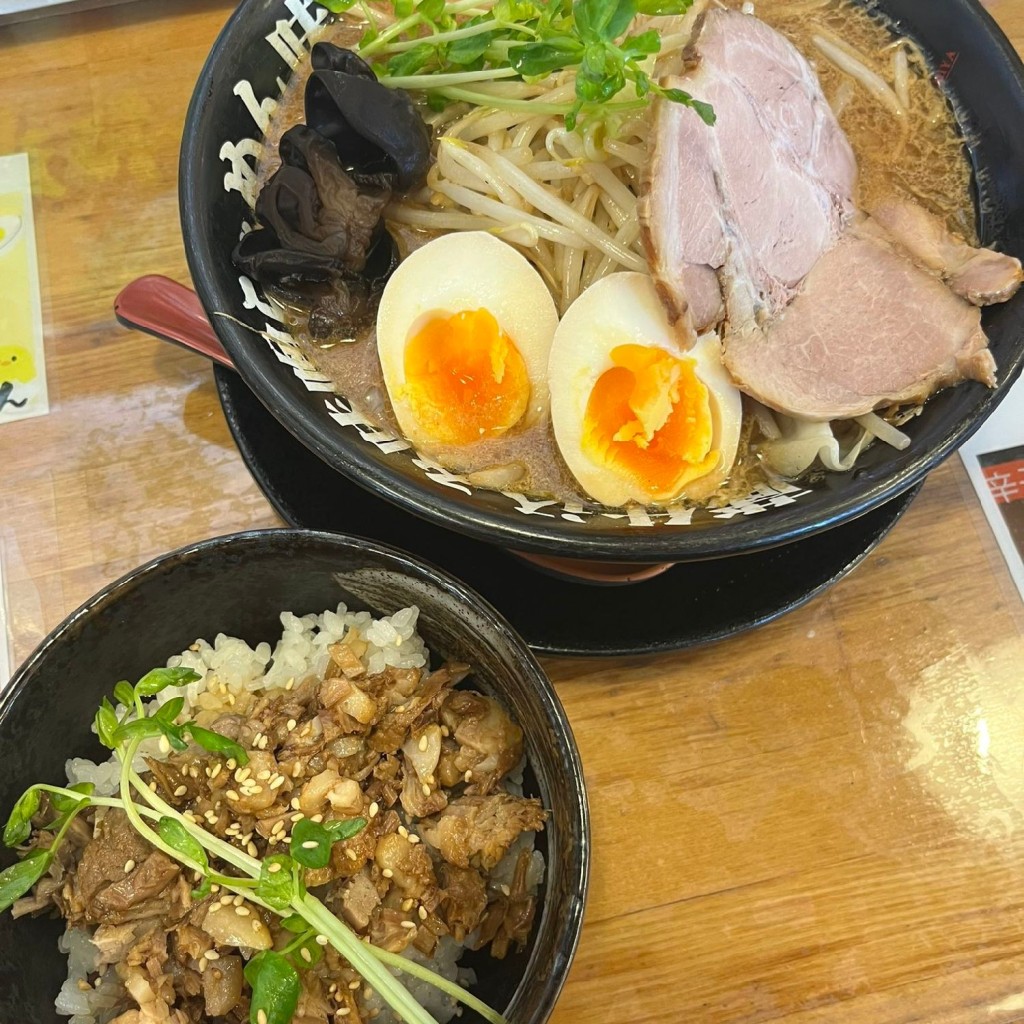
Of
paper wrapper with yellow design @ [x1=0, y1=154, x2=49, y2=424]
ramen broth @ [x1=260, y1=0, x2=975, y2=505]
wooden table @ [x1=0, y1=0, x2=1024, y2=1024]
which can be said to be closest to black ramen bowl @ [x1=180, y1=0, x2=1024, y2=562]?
ramen broth @ [x1=260, y1=0, x2=975, y2=505]

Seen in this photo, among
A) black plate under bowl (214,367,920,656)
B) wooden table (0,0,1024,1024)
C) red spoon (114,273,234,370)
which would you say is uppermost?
red spoon (114,273,234,370)

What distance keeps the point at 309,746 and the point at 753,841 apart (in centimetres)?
74

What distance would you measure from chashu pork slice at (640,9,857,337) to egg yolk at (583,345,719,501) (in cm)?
9

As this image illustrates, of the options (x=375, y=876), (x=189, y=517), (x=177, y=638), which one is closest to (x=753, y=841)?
(x=375, y=876)

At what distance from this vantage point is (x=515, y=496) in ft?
4.10

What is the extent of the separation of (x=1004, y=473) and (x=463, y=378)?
1.07 metres

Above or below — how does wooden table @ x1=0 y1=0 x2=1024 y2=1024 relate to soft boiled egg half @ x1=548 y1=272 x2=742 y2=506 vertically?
below

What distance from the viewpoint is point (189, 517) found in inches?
61.2

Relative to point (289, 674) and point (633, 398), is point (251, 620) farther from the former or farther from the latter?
point (633, 398)

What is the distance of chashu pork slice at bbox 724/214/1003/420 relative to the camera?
1253 mm

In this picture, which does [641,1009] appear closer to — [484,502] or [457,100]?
[484,502]

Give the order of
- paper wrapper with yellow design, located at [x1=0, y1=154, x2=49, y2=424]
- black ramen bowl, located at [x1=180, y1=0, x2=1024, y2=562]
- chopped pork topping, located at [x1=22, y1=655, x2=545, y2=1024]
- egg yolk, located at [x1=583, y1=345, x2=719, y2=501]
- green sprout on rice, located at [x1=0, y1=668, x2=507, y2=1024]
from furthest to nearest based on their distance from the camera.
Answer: paper wrapper with yellow design, located at [x1=0, y1=154, x2=49, y2=424] < egg yolk, located at [x1=583, y1=345, x2=719, y2=501] < black ramen bowl, located at [x1=180, y1=0, x2=1024, y2=562] < chopped pork topping, located at [x1=22, y1=655, x2=545, y2=1024] < green sprout on rice, located at [x1=0, y1=668, x2=507, y2=1024]

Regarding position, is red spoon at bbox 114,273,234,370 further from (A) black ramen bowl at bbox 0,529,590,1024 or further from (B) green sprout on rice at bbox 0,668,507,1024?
(B) green sprout on rice at bbox 0,668,507,1024

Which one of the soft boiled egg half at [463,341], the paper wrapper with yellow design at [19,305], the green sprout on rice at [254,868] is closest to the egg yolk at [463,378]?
the soft boiled egg half at [463,341]
